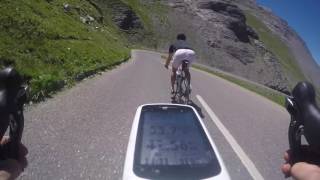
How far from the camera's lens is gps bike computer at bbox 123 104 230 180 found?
371 centimetres

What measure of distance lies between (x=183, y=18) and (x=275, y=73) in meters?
28.5

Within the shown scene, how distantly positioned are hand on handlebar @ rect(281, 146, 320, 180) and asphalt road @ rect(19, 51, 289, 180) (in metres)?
4.04

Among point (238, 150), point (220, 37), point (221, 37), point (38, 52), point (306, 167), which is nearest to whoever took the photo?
point (306, 167)

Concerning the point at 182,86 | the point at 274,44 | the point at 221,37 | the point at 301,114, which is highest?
the point at 301,114

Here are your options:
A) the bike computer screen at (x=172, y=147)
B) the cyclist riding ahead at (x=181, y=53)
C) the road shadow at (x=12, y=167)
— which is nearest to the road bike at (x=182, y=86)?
the cyclist riding ahead at (x=181, y=53)

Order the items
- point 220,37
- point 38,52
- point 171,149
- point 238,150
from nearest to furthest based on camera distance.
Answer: point 171,149
point 238,150
point 38,52
point 220,37

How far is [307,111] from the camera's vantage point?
2.77 metres

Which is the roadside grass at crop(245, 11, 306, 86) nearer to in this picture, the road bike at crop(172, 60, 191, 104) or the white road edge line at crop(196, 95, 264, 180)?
the road bike at crop(172, 60, 191, 104)

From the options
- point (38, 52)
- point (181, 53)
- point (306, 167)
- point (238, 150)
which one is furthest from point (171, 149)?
point (38, 52)

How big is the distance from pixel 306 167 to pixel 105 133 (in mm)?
6678

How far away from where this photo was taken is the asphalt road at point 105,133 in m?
6.86

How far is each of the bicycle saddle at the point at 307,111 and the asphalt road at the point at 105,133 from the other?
404 cm

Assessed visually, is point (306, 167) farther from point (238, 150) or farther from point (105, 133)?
point (105, 133)

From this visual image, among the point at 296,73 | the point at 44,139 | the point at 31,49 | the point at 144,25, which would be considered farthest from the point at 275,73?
the point at 44,139
